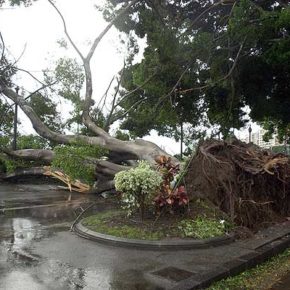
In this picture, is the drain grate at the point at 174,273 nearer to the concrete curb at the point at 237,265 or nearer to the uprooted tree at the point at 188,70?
the concrete curb at the point at 237,265

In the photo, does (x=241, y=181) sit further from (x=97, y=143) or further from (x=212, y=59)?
(x=212, y=59)

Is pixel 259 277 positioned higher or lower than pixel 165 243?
lower

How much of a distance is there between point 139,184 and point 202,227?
1378 mm

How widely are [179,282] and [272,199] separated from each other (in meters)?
5.13

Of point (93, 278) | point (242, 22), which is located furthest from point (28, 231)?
point (242, 22)

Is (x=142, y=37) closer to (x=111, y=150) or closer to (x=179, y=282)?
(x=111, y=150)

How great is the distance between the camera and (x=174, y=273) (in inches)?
230

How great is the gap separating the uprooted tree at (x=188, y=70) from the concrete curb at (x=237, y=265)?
23.4 feet

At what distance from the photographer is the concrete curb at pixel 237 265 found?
5.31 meters

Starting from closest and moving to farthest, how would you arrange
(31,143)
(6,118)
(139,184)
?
(139,184)
(31,143)
(6,118)

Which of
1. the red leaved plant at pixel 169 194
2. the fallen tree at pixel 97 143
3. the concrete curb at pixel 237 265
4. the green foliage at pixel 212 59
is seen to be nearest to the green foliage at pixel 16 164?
the fallen tree at pixel 97 143

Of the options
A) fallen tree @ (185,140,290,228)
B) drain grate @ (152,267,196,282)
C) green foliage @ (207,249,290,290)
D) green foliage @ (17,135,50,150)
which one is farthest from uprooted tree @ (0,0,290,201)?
drain grate @ (152,267,196,282)

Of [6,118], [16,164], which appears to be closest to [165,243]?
[16,164]

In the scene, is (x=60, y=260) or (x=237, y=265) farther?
(x=60, y=260)
